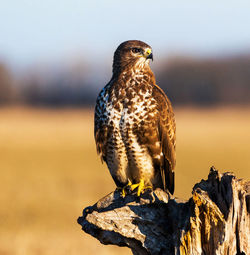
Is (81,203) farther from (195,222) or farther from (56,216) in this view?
(195,222)

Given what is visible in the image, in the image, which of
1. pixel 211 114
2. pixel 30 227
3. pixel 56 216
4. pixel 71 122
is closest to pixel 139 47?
pixel 30 227

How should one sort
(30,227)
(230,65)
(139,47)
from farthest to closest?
(230,65) → (30,227) → (139,47)

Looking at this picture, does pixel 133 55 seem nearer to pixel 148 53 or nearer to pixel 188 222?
pixel 148 53

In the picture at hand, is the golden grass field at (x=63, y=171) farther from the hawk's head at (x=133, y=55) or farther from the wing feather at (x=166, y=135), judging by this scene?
the hawk's head at (x=133, y=55)

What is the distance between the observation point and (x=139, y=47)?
19.3 ft

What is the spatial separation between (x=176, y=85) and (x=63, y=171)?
36002 mm

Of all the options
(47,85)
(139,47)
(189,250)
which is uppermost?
(139,47)

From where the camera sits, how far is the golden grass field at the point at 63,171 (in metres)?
7.45

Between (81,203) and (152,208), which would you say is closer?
(152,208)

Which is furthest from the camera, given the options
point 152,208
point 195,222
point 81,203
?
point 81,203

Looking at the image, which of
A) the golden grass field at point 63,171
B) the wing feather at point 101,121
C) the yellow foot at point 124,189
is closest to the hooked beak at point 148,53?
the wing feather at point 101,121

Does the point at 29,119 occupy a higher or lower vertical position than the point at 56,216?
lower

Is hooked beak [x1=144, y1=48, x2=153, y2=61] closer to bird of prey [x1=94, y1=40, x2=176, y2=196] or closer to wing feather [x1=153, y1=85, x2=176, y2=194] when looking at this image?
bird of prey [x1=94, y1=40, x2=176, y2=196]

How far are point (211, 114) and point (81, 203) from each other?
25549 mm
